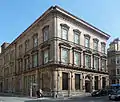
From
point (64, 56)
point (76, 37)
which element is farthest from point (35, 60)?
point (76, 37)

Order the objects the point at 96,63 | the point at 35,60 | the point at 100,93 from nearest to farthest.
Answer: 1. the point at 100,93
2. the point at 35,60
3. the point at 96,63

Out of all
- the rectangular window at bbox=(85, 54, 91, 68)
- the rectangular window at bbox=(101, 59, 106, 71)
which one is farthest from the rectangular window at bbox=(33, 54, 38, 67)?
the rectangular window at bbox=(101, 59, 106, 71)

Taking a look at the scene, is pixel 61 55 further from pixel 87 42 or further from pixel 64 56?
pixel 87 42

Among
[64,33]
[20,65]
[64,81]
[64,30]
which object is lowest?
[64,81]

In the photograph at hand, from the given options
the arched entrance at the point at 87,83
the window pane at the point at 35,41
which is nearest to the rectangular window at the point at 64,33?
the window pane at the point at 35,41

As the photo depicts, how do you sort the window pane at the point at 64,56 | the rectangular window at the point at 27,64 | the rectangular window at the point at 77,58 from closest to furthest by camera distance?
the window pane at the point at 64,56, the rectangular window at the point at 77,58, the rectangular window at the point at 27,64

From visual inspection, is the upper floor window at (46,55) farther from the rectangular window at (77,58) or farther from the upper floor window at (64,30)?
the rectangular window at (77,58)

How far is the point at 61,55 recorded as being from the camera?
40281mm

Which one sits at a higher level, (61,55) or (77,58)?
(61,55)

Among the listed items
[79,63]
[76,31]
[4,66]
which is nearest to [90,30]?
[76,31]

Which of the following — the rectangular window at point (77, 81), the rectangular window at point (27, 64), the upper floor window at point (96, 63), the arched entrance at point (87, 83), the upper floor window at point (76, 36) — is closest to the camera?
the rectangular window at point (77, 81)

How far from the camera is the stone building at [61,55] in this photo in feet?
131

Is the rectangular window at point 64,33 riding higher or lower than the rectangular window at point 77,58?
higher

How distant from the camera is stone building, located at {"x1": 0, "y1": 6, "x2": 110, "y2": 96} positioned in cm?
3991
